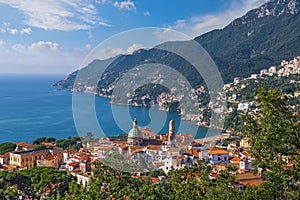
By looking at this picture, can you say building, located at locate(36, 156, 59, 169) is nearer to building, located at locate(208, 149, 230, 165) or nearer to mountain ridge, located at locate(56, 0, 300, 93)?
building, located at locate(208, 149, 230, 165)

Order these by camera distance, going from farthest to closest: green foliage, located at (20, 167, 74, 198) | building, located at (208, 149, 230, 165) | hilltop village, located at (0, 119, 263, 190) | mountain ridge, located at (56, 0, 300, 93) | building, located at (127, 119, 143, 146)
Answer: mountain ridge, located at (56, 0, 300, 93) < building, located at (208, 149, 230, 165) < building, located at (127, 119, 143, 146) < hilltop village, located at (0, 119, 263, 190) < green foliage, located at (20, 167, 74, 198)

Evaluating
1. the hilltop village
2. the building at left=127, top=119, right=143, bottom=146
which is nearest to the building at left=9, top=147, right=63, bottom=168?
the hilltop village


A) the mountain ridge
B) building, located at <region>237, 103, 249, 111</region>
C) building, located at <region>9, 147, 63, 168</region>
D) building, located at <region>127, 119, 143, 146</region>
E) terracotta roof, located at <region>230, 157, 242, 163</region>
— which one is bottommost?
terracotta roof, located at <region>230, 157, 242, 163</region>

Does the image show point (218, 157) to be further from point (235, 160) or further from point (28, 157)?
point (28, 157)

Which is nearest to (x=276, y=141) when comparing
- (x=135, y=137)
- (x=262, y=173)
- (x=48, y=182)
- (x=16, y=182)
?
(x=262, y=173)

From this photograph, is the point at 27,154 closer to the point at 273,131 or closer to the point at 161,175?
the point at 161,175

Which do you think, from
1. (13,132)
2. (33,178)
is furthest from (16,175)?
(13,132)

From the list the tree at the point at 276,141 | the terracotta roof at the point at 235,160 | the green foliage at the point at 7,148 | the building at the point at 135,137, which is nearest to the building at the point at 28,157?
the green foliage at the point at 7,148

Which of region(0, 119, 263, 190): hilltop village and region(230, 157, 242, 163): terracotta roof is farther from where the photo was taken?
region(230, 157, 242, 163): terracotta roof

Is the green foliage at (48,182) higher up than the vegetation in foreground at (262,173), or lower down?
lower down

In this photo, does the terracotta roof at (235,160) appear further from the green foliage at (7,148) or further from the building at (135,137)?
the green foliage at (7,148)

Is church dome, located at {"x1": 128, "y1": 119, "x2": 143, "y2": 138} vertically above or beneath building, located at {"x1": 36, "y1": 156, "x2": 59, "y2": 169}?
above
